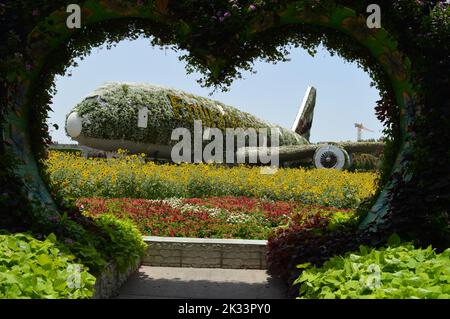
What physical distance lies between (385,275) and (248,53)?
2.85m

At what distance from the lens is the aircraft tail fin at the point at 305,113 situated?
3359 centimetres

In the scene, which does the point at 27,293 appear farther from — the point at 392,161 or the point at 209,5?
the point at 392,161

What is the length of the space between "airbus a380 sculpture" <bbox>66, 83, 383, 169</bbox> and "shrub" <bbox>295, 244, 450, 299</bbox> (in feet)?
57.0

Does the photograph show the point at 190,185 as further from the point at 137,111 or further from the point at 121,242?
the point at 137,111

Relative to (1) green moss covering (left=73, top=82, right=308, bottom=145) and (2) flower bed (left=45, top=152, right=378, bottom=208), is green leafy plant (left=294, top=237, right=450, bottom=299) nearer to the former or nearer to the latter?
(2) flower bed (left=45, top=152, right=378, bottom=208)

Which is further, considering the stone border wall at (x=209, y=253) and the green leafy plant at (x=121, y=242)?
the stone border wall at (x=209, y=253)

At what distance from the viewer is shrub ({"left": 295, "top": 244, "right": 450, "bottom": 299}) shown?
3604 mm

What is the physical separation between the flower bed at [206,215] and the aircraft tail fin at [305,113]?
884 inches

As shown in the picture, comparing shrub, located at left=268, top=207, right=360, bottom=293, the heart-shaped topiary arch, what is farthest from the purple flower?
shrub, located at left=268, top=207, right=360, bottom=293

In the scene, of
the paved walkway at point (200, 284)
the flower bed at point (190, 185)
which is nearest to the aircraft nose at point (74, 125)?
the flower bed at point (190, 185)

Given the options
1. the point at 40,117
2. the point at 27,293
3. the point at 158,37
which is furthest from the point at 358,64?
the point at 27,293

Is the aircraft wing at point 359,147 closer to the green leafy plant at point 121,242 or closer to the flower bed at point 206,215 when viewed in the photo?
the flower bed at point 206,215

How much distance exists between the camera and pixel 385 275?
13.1ft

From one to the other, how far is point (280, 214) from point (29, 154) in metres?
5.29
